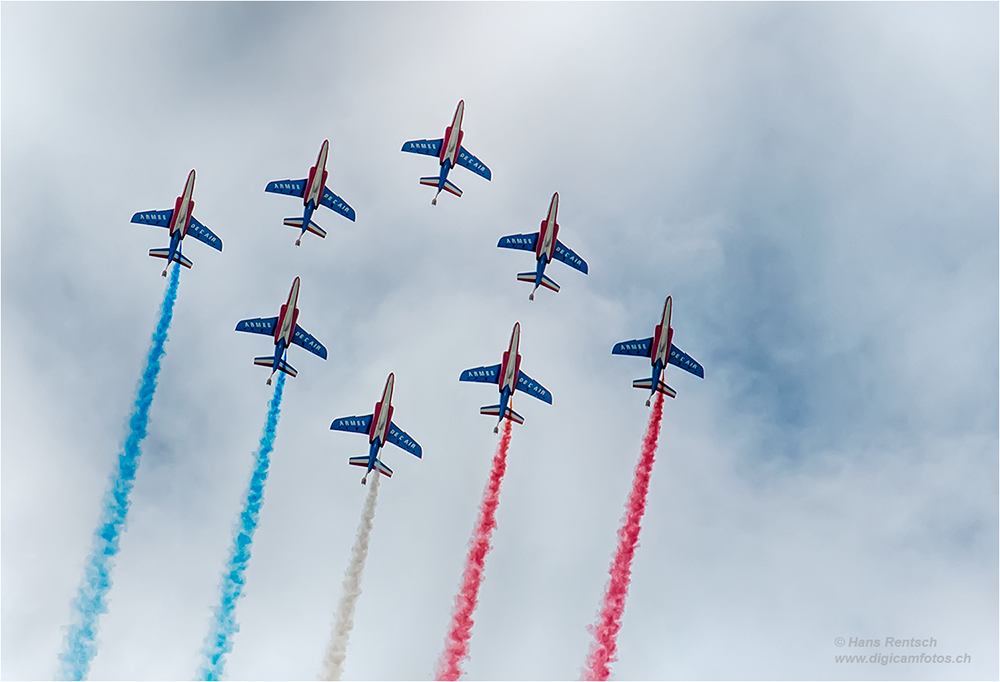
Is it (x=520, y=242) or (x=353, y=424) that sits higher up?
(x=520, y=242)

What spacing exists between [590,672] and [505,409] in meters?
23.0

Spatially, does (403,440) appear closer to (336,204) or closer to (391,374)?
(391,374)

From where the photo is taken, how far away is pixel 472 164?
10475cm

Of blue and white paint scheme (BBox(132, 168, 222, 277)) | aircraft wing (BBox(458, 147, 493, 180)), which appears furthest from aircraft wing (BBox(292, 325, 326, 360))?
aircraft wing (BBox(458, 147, 493, 180))

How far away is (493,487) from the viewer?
89938 millimetres

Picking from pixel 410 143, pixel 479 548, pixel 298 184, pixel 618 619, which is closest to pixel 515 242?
pixel 410 143

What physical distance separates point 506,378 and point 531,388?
168 inches

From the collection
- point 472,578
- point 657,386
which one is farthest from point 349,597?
point 657,386

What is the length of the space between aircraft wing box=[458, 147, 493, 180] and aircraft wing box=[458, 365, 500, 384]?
24.6 metres

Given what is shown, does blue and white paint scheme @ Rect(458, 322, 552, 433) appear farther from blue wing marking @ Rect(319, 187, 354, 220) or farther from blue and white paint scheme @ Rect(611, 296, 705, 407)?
blue wing marking @ Rect(319, 187, 354, 220)

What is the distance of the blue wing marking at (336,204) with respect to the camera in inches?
4001

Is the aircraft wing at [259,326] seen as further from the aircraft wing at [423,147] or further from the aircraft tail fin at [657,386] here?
the aircraft tail fin at [657,386]

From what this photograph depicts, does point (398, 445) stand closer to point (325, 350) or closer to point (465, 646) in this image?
point (325, 350)

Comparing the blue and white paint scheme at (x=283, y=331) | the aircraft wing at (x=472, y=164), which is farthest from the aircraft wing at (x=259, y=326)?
the aircraft wing at (x=472, y=164)
